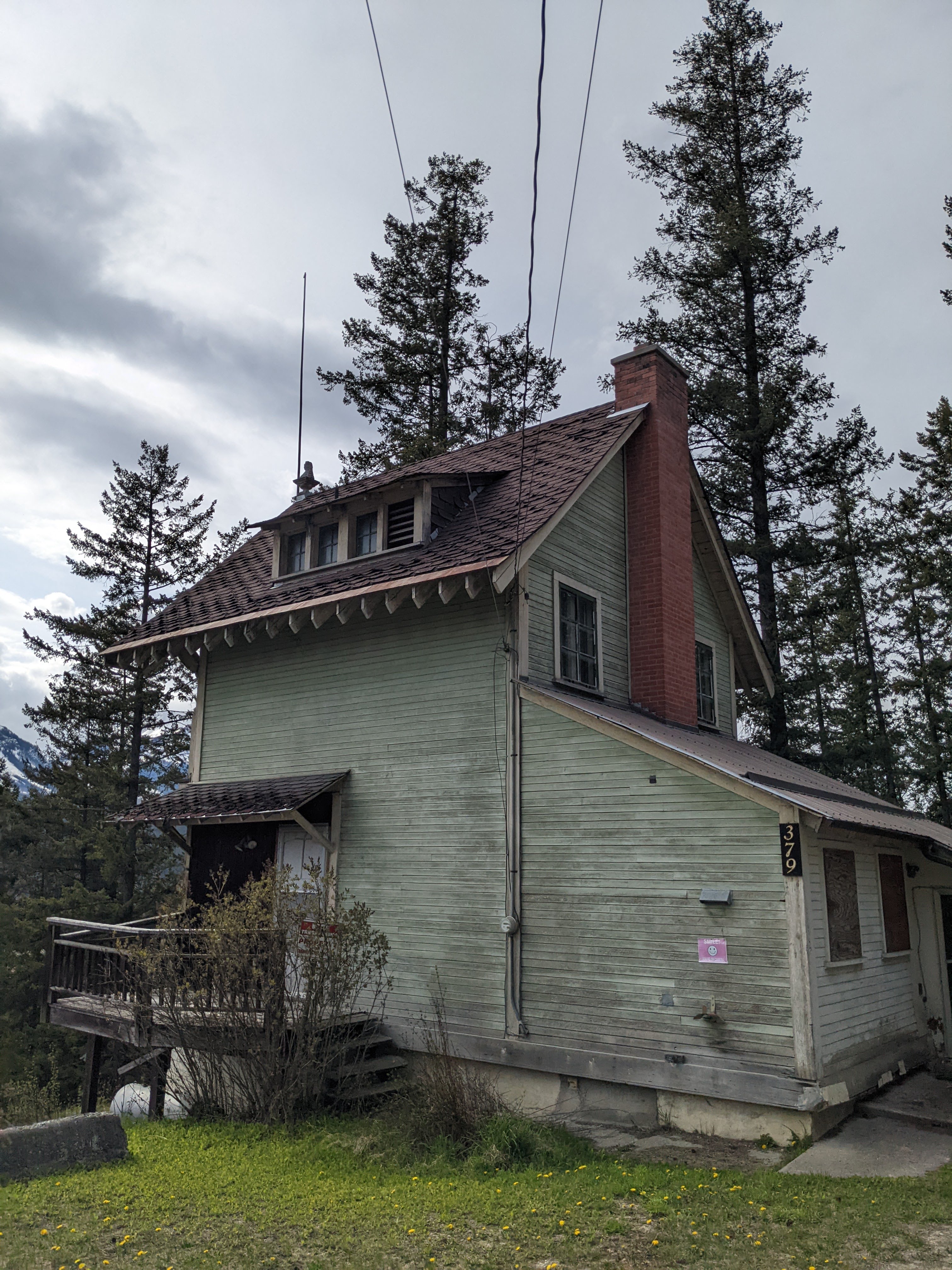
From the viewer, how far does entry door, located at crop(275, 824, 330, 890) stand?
1346cm

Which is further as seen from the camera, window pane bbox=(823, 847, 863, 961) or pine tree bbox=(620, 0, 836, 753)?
pine tree bbox=(620, 0, 836, 753)

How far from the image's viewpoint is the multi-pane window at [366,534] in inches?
→ 573

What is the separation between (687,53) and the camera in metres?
26.4

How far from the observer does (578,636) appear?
518 inches

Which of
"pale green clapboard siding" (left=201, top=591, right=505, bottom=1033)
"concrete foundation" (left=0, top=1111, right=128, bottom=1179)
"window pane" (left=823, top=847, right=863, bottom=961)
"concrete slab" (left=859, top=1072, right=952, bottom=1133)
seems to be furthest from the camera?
"pale green clapboard siding" (left=201, top=591, right=505, bottom=1033)

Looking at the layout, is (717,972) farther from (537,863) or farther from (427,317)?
(427,317)

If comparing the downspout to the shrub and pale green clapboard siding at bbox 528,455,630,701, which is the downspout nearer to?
pale green clapboard siding at bbox 528,455,630,701

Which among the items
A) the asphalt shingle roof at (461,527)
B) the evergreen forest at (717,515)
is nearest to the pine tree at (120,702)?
the evergreen forest at (717,515)

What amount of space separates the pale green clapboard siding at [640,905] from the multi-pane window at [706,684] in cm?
581

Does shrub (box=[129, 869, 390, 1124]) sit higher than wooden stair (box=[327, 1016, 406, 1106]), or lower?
higher

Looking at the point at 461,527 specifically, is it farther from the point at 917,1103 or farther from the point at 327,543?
the point at 917,1103

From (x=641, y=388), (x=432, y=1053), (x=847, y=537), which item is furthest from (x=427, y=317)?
(x=432, y=1053)

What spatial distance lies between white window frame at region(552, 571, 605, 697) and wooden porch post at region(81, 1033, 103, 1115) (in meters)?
8.37

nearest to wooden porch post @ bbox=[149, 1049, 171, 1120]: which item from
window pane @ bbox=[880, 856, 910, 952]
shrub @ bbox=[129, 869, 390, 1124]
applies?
shrub @ bbox=[129, 869, 390, 1124]
